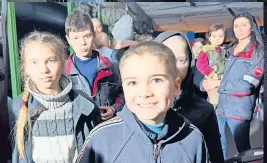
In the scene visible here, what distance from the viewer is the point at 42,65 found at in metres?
1.27

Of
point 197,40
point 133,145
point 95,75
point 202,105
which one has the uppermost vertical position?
point 197,40

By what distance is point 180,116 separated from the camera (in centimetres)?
133

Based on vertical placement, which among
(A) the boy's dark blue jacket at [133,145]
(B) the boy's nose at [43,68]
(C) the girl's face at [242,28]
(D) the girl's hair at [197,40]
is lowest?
(A) the boy's dark blue jacket at [133,145]

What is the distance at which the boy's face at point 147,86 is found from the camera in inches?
49.2

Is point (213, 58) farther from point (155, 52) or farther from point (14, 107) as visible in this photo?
point (14, 107)

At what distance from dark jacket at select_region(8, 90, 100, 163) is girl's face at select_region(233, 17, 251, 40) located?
0.53 meters

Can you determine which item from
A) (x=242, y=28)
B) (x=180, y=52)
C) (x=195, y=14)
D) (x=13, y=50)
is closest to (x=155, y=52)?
(x=180, y=52)

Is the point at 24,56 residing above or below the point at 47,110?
above

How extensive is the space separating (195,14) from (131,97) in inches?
13.6

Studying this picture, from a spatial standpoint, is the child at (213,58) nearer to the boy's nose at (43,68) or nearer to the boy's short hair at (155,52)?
the boy's short hair at (155,52)

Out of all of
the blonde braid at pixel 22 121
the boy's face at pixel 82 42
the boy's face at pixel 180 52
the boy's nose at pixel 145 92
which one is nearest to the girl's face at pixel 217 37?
the boy's face at pixel 180 52

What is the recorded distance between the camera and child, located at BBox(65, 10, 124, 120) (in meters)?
1.31

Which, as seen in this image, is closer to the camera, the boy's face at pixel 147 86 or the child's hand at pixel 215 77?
the boy's face at pixel 147 86

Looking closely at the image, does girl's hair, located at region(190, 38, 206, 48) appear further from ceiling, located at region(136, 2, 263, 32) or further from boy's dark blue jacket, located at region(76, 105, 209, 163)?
boy's dark blue jacket, located at region(76, 105, 209, 163)
